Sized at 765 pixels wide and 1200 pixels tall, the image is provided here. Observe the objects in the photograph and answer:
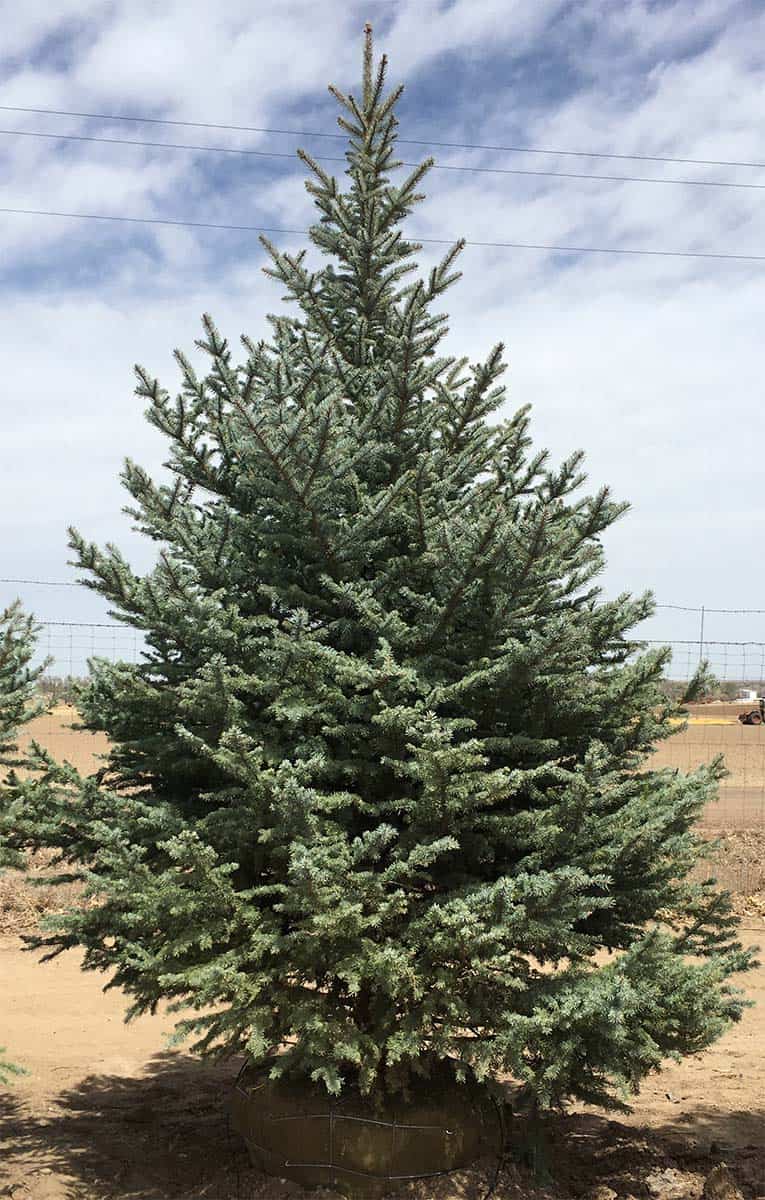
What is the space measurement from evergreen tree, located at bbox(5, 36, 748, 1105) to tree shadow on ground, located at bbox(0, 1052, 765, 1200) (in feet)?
2.02

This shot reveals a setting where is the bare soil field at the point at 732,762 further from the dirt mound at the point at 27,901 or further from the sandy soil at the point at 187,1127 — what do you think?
the dirt mound at the point at 27,901

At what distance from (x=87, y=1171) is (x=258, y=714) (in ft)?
8.79

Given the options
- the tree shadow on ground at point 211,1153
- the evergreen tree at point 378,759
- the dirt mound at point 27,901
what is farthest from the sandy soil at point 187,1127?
the dirt mound at point 27,901

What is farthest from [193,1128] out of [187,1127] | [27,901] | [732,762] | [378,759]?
[732,762]

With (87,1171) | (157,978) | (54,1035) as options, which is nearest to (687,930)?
(157,978)

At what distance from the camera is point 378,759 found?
17.2ft

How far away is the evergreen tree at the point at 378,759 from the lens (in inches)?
181

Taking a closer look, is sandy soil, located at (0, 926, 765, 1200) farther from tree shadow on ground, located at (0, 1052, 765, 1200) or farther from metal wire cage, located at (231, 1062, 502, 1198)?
metal wire cage, located at (231, 1062, 502, 1198)

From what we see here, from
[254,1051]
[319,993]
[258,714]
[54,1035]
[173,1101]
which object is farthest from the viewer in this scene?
[54,1035]

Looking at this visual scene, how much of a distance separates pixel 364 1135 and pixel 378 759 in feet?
5.98

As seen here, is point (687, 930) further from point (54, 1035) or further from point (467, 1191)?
point (54, 1035)

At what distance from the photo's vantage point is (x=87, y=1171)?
5723mm

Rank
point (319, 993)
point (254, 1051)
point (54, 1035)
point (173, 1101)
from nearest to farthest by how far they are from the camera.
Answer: point (254, 1051)
point (319, 993)
point (173, 1101)
point (54, 1035)

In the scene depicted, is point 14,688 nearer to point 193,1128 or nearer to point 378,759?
point 378,759
